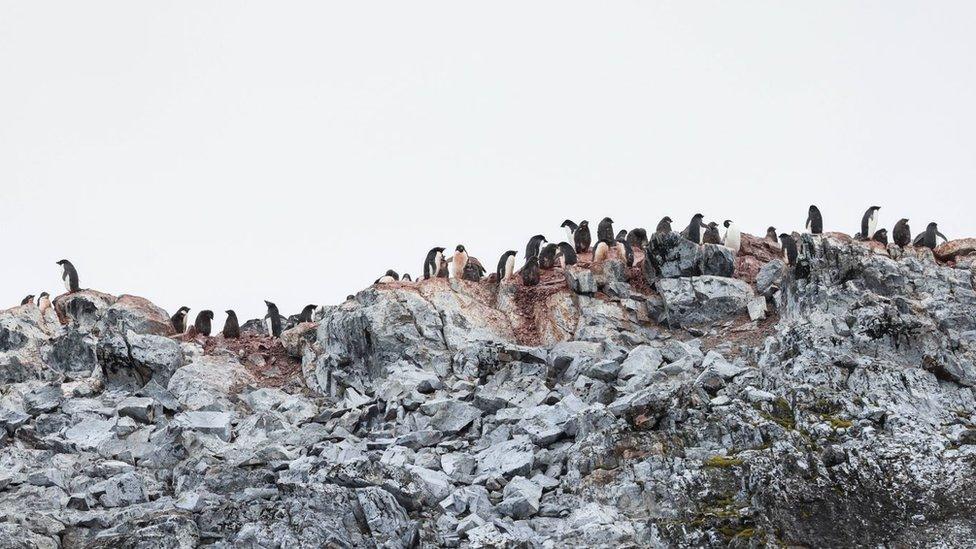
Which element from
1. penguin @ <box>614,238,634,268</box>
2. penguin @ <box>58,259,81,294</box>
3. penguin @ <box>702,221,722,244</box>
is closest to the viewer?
penguin @ <box>614,238,634,268</box>

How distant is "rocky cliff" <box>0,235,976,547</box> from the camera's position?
66.1ft

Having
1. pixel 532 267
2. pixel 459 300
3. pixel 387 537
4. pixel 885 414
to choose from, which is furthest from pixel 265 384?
pixel 885 414

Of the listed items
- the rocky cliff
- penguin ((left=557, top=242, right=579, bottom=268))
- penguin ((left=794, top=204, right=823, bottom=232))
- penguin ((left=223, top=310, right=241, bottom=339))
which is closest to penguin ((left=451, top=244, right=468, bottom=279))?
the rocky cliff

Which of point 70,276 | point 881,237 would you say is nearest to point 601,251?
point 881,237

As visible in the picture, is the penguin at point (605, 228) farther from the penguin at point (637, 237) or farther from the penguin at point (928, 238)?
the penguin at point (928, 238)

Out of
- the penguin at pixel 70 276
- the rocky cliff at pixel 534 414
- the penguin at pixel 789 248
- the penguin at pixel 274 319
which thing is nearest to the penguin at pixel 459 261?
the rocky cliff at pixel 534 414

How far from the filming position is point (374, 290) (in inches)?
1252

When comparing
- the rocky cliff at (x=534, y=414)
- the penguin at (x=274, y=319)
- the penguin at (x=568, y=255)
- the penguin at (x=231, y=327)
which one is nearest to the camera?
the rocky cliff at (x=534, y=414)

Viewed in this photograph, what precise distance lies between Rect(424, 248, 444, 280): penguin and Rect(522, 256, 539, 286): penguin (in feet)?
12.4

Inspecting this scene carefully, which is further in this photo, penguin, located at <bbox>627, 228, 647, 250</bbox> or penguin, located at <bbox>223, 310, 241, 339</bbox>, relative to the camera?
penguin, located at <bbox>627, 228, 647, 250</bbox>

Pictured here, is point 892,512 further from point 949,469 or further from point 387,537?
point 387,537

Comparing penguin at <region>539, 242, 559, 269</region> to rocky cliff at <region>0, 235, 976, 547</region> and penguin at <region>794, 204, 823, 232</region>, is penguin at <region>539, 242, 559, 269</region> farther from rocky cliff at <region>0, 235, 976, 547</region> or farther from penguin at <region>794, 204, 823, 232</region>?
penguin at <region>794, 204, 823, 232</region>

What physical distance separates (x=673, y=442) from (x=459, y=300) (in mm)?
11332

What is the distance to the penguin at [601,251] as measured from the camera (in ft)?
110
